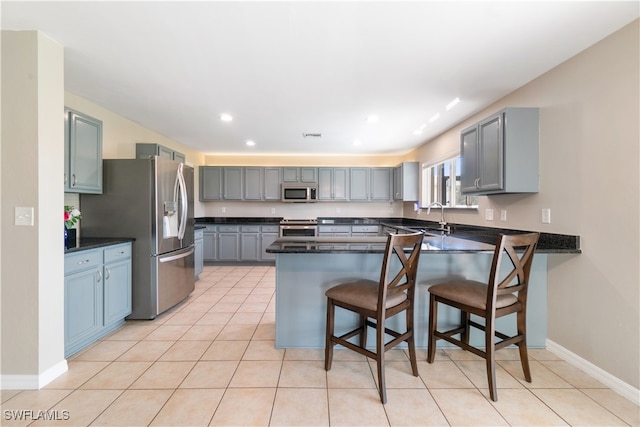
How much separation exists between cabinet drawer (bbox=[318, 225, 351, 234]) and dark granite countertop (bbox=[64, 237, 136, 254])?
132 inches

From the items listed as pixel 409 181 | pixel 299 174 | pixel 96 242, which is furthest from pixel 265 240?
pixel 96 242

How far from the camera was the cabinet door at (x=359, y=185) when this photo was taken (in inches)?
229

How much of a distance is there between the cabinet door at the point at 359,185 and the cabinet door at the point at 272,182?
1503mm

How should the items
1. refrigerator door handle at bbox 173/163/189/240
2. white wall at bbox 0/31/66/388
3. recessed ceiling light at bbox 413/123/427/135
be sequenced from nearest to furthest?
1. white wall at bbox 0/31/66/388
2. refrigerator door handle at bbox 173/163/189/240
3. recessed ceiling light at bbox 413/123/427/135

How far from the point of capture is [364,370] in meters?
2.02

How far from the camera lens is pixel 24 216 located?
5.98ft

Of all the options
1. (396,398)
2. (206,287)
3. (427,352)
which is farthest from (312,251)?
(206,287)

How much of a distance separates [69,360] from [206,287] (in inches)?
78.0

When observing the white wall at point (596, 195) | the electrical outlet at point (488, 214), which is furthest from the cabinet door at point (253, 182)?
the white wall at point (596, 195)

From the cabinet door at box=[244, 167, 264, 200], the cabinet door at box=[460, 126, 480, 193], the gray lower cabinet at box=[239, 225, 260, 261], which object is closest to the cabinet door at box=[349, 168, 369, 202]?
the cabinet door at box=[244, 167, 264, 200]

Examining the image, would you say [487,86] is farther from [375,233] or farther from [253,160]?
[253,160]

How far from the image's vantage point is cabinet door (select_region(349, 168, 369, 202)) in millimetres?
5812

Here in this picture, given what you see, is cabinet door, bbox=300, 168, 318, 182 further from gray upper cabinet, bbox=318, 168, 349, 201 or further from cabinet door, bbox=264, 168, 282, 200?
cabinet door, bbox=264, 168, 282, 200

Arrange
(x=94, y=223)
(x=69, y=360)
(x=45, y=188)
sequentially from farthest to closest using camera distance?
1. (x=94, y=223)
2. (x=69, y=360)
3. (x=45, y=188)
